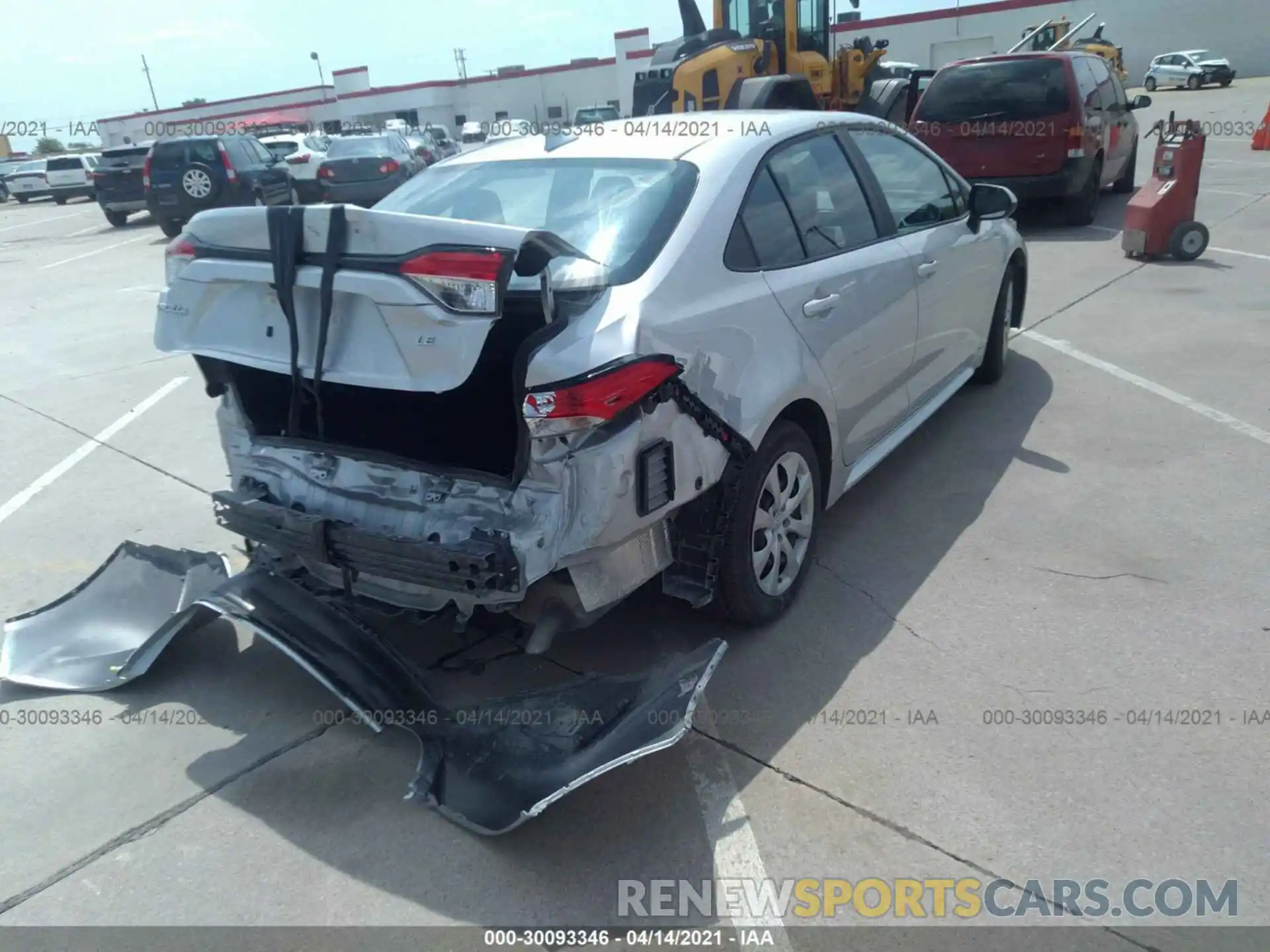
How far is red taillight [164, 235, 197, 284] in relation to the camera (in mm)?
3285

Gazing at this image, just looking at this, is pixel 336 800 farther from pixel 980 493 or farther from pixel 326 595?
pixel 980 493

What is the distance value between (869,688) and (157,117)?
70.5 m

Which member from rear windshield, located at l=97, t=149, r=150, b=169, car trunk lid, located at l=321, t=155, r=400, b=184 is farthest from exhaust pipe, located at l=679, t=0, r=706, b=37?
rear windshield, located at l=97, t=149, r=150, b=169

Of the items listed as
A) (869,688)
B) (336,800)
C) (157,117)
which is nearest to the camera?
(336,800)

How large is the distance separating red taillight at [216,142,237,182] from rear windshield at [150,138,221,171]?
52mm

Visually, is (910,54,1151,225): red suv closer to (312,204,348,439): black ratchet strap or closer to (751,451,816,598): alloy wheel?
(751,451,816,598): alloy wheel

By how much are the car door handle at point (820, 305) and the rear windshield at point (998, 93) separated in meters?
8.86

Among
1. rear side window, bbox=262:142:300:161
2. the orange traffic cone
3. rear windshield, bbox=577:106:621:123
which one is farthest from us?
rear windshield, bbox=577:106:621:123

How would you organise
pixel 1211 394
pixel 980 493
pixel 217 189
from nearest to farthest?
pixel 980 493
pixel 1211 394
pixel 217 189

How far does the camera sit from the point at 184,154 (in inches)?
666

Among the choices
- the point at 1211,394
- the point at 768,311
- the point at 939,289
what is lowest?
the point at 1211,394

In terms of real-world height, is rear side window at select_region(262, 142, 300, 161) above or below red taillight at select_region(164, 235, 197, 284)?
below

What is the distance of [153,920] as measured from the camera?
2537 mm

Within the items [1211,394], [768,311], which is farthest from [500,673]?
[1211,394]
